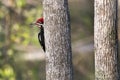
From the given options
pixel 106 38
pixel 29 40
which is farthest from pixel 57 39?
pixel 29 40

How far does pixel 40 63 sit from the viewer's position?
43.9ft

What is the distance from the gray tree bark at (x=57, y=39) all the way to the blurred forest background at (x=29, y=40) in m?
4.67

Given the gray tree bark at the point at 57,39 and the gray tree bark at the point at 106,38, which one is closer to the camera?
the gray tree bark at the point at 106,38

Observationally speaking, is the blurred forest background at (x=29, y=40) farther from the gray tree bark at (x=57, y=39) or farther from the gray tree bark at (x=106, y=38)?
the gray tree bark at (x=106, y=38)

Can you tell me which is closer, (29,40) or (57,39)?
(57,39)

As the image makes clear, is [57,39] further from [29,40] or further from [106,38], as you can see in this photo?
[29,40]

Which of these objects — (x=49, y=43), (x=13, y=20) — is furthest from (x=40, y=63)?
(x=49, y=43)

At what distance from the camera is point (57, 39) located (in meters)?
5.77

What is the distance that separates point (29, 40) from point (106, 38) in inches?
200

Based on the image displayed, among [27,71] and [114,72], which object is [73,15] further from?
[114,72]

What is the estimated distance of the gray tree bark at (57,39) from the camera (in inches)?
226

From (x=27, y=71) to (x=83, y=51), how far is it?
1826mm

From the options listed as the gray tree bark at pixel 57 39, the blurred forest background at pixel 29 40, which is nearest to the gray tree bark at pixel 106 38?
the gray tree bark at pixel 57 39

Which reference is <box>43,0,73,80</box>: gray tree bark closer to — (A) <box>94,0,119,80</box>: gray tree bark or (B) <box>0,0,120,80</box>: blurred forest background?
(A) <box>94,0,119,80</box>: gray tree bark
